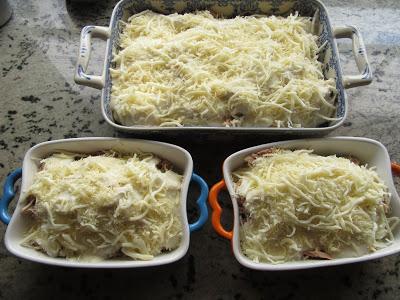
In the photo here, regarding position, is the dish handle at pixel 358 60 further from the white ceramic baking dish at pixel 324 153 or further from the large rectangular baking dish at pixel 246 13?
the white ceramic baking dish at pixel 324 153

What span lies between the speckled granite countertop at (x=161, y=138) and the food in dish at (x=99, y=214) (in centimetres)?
11

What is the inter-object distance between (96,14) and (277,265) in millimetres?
1101

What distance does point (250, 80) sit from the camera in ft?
3.55

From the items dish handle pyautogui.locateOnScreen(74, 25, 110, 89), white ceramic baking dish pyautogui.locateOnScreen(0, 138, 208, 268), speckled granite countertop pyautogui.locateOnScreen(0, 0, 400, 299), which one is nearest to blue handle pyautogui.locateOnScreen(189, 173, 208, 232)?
white ceramic baking dish pyautogui.locateOnScreen(0, 138, 208, 268)

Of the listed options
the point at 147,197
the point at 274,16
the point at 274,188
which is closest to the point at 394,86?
the point at 274,16

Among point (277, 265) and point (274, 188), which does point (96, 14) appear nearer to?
point (274, 188)

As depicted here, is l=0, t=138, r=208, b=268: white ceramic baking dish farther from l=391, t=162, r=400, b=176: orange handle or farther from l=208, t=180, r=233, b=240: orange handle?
l=391, t=162, r=400, b=176: orange handle

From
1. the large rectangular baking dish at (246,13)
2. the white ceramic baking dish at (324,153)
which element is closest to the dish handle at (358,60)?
the large rectangular baking dish at (246,13)

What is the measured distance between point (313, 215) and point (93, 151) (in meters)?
0.57

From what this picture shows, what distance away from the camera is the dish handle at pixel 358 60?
104 centimetres

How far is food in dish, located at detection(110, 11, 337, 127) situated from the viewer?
1050 mm

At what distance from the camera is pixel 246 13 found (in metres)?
1.28

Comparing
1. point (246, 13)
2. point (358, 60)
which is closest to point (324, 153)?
point (358, 60)

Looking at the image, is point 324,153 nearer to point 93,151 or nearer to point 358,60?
point 358,60
